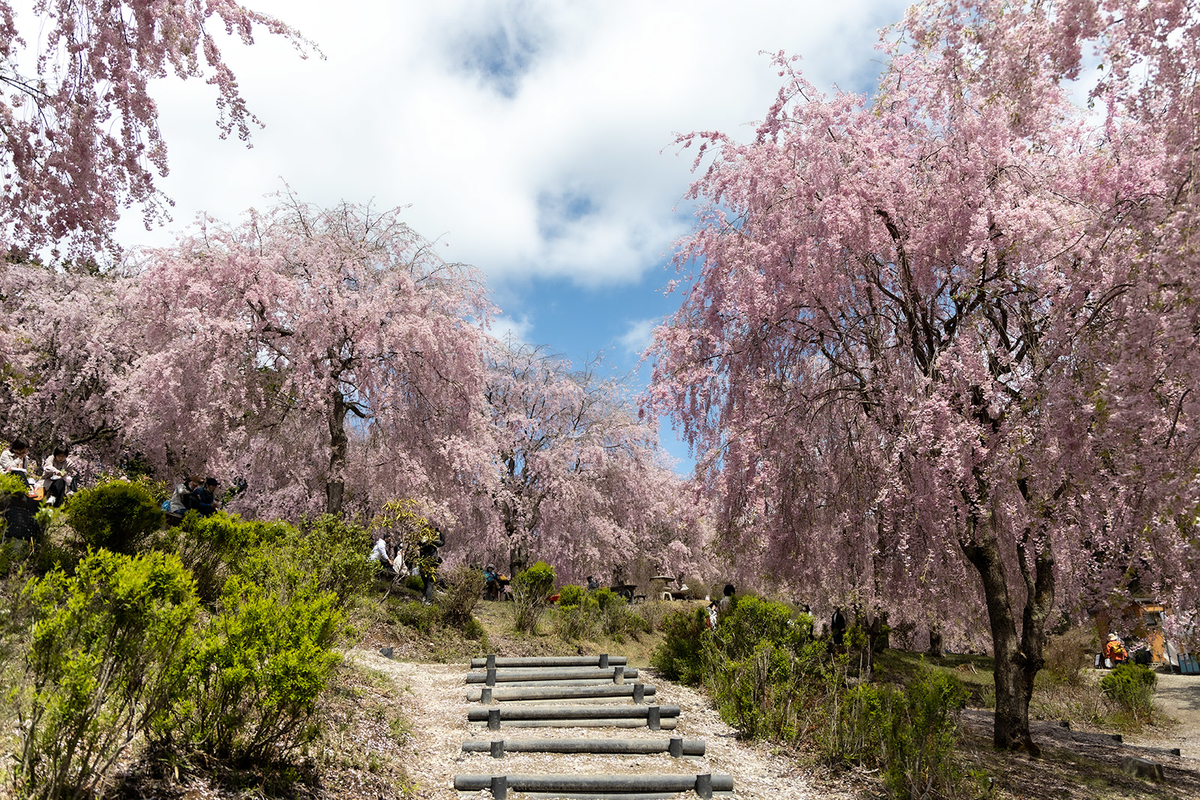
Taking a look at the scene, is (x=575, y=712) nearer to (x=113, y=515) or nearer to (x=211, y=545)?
(x=211, y=545)

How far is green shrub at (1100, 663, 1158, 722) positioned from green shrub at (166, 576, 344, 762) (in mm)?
14740

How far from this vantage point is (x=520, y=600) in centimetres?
1391

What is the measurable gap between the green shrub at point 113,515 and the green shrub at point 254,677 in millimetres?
5018

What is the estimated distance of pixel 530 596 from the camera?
13.9 meters

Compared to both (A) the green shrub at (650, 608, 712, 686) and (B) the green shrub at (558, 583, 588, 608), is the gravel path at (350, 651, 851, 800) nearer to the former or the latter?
(A) the green shrub at (650, 608, 712, 686)

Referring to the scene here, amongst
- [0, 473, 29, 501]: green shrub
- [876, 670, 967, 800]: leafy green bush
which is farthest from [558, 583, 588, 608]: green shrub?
[0, 473, 29, 501]: green shrub

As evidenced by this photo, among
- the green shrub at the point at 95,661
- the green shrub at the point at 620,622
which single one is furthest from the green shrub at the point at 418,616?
the green shrub at the point at 95,661

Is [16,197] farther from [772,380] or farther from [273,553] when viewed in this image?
[772,380]

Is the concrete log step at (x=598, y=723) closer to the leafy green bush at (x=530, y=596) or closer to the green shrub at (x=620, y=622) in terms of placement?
the leafy green bush at (x=530, y=596)

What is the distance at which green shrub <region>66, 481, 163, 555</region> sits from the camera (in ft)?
28.2

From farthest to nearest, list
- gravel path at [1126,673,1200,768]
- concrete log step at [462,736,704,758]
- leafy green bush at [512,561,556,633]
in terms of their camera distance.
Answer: leafy green bush at [512,561,556,633] < gravel path at [1126,673,1200,768] < concrete log step at [462,736,704,758]

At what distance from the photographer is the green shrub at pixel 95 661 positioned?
11.2 feet

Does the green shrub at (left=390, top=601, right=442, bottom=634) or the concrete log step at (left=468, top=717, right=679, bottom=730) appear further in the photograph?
the green shrub at (left=390, top=601, right=442, bottom=634)

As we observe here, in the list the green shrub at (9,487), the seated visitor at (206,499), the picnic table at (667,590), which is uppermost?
the seated visitor at (206,499)
